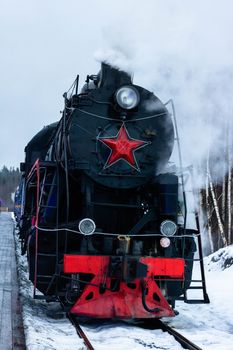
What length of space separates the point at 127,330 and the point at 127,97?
3.09 metres

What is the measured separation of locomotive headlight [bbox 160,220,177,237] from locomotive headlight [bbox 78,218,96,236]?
99 centimetres

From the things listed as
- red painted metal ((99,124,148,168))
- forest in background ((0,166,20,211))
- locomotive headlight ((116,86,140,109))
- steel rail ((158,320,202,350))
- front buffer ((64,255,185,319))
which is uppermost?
forest in background ((0,166,20,211))

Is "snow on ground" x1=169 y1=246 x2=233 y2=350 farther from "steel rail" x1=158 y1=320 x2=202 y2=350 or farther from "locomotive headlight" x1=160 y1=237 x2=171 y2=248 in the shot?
"locomotive headlight" x1=160 y1=237 x2=171 y2=248

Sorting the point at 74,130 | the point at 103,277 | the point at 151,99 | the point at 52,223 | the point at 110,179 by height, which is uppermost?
the point at 151,99

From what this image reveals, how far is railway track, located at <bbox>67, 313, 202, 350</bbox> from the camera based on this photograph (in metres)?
5.39

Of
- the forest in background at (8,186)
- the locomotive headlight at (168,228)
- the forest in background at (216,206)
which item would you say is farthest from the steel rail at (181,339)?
the forest in background at (8,186)

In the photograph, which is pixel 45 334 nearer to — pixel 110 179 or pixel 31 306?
pixel 31 306

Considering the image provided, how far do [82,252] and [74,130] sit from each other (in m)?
1.65

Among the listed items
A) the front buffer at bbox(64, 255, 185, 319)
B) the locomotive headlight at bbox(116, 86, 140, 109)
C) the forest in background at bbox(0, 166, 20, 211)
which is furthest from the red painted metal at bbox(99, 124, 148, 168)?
the forest in background at bbox(0, 166, 20, 211)

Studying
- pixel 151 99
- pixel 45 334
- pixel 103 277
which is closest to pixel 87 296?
pixel 103 277

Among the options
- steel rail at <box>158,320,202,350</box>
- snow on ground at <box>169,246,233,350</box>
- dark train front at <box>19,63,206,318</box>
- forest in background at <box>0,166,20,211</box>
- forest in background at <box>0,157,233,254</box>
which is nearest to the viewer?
steel rail at <box>158,320,202,350</box>

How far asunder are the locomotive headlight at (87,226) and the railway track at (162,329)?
118 centimetres

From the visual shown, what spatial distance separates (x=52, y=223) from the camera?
7266 mm

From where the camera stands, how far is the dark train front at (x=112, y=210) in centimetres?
645
